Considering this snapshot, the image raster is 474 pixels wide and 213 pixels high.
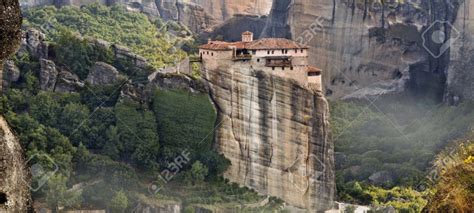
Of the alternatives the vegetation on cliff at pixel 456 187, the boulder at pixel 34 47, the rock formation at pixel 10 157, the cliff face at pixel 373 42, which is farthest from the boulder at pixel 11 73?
the rock formation at pixel 10 157

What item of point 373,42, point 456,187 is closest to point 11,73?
point 373,42

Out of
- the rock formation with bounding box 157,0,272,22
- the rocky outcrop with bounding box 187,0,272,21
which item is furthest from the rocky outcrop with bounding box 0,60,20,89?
the rocky outcrop with bounding box 187,0,272,21

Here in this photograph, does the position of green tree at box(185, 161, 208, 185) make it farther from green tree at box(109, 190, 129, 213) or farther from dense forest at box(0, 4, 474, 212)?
green tree at box(109, 190, 129, 213)

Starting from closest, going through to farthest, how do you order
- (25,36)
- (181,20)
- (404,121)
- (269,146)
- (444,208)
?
1. (444,208)
2. (269,146)
3. (25,36)
4. (404,121)
5. (181,20)

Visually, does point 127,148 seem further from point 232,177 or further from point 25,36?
point 25,36

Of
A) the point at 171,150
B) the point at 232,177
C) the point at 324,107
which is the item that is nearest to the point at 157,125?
the point at 171,150

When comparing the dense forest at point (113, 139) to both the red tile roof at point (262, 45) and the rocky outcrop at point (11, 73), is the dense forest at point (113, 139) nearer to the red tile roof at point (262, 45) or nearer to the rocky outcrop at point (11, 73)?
the rocky outcrop at point (11, 73)
